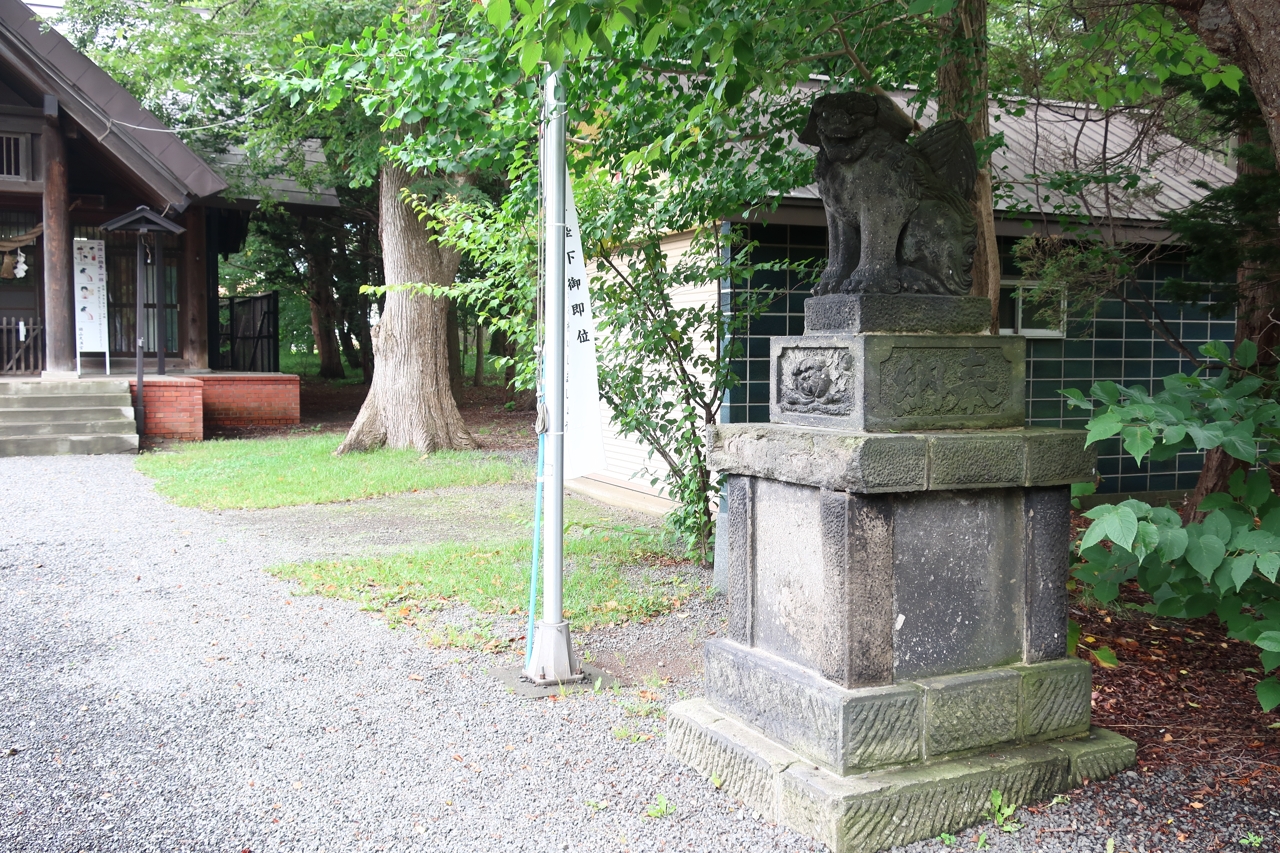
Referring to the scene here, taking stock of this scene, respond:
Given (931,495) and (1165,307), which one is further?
(1165,307)

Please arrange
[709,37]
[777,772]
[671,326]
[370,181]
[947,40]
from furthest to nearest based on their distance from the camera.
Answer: [370,181], [671,326], [947,40], [709,37], [777,772]

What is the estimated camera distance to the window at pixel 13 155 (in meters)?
15.4

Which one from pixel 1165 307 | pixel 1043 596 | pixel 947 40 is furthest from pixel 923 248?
pixel 1165 307

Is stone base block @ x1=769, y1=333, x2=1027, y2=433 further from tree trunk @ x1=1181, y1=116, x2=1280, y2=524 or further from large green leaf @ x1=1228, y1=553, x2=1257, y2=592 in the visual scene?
tree trunk @ x1=1181, y1=116, x2=1280, y2=524

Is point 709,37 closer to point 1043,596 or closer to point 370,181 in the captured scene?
point 1043,596

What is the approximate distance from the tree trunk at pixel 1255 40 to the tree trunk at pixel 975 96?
6.04ft

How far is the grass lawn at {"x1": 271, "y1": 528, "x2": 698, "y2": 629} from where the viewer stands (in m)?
6.67

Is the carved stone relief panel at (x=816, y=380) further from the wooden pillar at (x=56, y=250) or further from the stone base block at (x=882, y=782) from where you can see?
the wooden pillar at (x=56, y=250)

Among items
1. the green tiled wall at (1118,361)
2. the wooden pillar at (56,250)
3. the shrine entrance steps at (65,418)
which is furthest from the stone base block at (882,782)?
the wooden pillar at (56,250)

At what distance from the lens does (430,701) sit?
16.4ft

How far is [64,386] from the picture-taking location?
598 inches

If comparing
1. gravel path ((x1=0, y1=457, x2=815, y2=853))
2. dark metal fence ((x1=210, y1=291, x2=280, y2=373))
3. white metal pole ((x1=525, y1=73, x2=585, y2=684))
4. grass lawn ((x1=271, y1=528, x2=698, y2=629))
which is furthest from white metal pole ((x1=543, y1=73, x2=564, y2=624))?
dark metal fence ((x1=210, y1=291, x2=280, y2=373))

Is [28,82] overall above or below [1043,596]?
above

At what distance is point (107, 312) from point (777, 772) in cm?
1664
